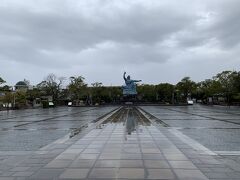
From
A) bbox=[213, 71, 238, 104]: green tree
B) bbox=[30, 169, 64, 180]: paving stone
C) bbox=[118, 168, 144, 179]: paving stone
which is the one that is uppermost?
bbox=[213, 71, 238, 104]: green tree

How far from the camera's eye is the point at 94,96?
11419 centimetres

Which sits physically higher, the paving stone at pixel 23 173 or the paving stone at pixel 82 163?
the paving stone at pixel 82 163

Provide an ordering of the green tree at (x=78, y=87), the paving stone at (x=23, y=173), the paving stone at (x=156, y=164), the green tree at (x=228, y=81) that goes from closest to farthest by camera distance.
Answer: the paving stone at (x=23, y=173), the paving stone at (x=156, y=164), the green tree at (x=228, y=81), the green tree at (x=78, y=87)

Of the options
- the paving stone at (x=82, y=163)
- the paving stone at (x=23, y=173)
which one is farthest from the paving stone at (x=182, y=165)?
the paving stone at (x=23, y=173)

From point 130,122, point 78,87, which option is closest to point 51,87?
point 78,87

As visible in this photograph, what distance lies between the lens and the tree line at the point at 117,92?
86.2 meters

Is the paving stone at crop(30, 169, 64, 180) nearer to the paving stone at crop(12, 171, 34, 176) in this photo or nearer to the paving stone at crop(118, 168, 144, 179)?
the paving stone at crop(12, 171, 34, 176)

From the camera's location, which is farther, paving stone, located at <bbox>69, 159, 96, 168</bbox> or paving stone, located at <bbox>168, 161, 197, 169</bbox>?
paving stone, located at <bbox>69, 159, 96, 168</bbox>

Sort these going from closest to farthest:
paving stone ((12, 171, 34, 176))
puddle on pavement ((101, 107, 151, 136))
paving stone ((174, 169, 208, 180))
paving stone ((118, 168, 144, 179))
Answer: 1. paving stone ((174, 169, 208, 180))
2. paving stone ((118, 168, 144, 179))
3. paving stone ((12, 171, 34, 176))
4. puddle on pavement ((101, 107, 151, 136))

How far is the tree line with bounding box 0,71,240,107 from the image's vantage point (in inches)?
3396

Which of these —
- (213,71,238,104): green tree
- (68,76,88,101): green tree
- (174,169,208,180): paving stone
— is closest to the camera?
(174,169,208,180): paving stone

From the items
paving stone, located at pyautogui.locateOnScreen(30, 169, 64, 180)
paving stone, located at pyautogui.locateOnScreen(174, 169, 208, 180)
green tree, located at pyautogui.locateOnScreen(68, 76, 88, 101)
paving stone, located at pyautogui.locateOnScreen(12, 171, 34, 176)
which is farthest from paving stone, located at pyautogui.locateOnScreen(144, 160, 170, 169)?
green tree, located at pyautogui.locateOnScreen(68, 76, 88, 101)

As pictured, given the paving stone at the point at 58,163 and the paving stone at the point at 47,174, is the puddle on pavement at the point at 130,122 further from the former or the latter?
the paving stone at the point at 47,174

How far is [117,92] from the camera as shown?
12144 centimetres
